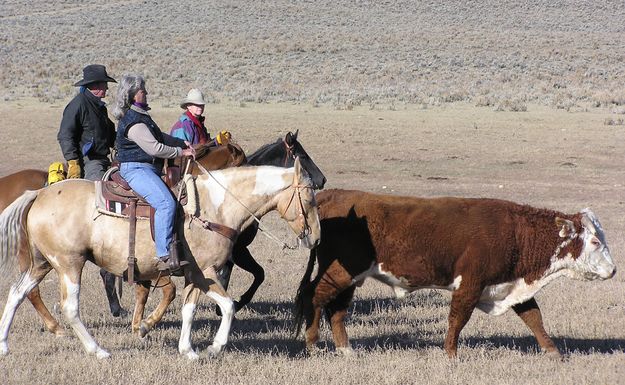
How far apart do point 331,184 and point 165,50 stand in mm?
34757

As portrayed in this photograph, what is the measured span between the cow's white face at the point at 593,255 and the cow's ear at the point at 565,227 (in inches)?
3.4

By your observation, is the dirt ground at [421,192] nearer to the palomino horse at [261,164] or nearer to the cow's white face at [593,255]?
the palomino horse at [261,164]

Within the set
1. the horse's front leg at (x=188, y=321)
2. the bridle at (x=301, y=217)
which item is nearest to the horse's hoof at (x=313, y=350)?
the horse's front leg at (x=188, y=321)

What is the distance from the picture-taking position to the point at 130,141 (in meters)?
7.95

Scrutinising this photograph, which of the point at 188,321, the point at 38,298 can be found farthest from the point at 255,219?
the point at 38,298

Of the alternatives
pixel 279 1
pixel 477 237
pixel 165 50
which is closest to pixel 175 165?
pixel 477 237

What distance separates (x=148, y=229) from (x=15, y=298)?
130 cm

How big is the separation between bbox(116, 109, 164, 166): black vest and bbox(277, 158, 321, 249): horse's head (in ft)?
Result: 4.01

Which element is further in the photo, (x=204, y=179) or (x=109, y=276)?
(x=109, y=276)

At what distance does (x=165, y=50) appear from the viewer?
Result: 5453cm

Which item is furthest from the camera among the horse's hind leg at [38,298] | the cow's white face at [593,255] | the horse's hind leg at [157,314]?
the horse's hind leg at [157,314]

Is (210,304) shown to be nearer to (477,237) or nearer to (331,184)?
(477,237)

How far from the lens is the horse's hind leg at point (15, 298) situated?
792 centimetres

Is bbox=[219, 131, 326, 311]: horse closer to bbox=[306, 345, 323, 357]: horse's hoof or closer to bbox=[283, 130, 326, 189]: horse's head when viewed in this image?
bbox=[283, 130, 326, 189]: horse's head
